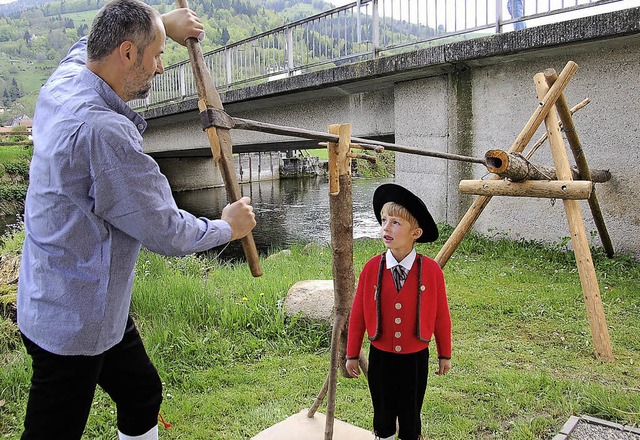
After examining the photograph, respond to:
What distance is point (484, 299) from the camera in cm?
601

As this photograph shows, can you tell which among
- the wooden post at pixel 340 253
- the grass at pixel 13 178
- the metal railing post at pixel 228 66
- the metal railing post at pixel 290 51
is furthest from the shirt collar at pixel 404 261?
the grass at pixel 13 178

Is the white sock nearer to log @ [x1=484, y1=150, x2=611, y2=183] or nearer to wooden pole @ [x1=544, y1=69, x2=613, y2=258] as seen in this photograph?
log @ [x1=484, y1=150, x2=611, y2=183]

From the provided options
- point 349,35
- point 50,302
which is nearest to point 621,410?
point 50,302

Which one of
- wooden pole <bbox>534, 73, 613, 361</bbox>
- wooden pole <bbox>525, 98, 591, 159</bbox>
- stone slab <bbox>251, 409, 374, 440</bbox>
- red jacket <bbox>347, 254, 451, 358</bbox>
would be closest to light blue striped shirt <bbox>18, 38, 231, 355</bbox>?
red jacket <bbox>347, 254, 451, 358</bbox>

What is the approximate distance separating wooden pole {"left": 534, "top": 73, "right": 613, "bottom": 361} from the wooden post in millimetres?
2528

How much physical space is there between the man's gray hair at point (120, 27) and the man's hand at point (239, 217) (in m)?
0.69

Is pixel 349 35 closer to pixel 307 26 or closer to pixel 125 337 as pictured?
pixel 307 26

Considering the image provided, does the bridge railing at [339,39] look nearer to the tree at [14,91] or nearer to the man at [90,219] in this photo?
the man at [90,219]

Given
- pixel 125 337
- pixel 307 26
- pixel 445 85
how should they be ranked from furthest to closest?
pixel 307 26, pixel 445 85, pixel 125 337

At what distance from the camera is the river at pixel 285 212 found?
14656mm

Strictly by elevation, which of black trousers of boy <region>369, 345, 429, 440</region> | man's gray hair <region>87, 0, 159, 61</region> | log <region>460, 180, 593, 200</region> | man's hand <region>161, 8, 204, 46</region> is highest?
man's hand <region>161, 8, 204, 46</region>

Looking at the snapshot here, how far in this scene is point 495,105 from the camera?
8.65 metres

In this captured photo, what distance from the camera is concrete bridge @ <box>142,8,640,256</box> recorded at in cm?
720

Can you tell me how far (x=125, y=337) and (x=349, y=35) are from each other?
32.6 feet
